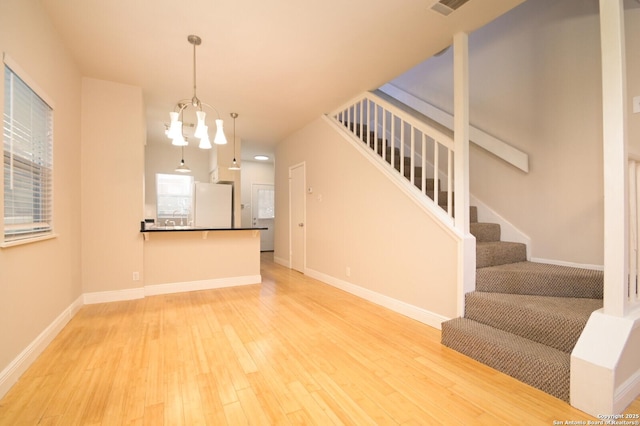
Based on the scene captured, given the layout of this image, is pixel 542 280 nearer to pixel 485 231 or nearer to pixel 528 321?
pixel 528 321

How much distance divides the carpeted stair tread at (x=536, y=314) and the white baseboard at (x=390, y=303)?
39cm

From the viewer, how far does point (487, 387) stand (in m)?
1.72

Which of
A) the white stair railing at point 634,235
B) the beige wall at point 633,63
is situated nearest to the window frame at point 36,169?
the white stair railing at point 634,235

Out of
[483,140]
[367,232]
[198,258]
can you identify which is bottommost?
[198,258]

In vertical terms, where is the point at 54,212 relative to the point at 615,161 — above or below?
below

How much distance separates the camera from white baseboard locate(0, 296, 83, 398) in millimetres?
1680

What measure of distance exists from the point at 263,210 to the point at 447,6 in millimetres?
6679

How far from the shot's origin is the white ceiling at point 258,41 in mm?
2184

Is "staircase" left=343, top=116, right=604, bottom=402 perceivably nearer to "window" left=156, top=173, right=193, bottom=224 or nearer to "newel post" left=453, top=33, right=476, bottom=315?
"newel post" left=453, top=33, right=476, bottom=315

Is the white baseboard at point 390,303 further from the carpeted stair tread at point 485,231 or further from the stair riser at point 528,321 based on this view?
the carpeted stair tread at point 485,231

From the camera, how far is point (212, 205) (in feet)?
18.8

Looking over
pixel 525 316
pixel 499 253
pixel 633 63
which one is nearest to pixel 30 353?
pixel 525 316

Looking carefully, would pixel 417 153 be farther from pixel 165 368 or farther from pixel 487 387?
pixel 165 368

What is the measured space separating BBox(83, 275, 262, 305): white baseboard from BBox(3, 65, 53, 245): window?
1347mm
